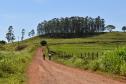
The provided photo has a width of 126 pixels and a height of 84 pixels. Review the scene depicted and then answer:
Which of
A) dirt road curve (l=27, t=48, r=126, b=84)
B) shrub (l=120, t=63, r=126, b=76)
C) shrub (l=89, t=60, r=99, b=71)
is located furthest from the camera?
shrub (l=89, t=60, r=99, b=71)

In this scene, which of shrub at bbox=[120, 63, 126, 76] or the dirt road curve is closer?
the dirt road curve

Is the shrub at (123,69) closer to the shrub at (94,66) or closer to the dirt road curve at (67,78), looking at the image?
the dirt road curve at (67,78)

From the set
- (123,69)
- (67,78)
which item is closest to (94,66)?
(123,69)

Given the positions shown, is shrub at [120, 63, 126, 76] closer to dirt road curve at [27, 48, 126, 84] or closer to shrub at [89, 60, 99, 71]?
dirt road curve at [27, 48, 126, 84]

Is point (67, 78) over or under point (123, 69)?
under

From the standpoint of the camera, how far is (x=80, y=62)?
1720 inches

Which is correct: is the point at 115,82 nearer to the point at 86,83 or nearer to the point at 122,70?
the point at 86,83

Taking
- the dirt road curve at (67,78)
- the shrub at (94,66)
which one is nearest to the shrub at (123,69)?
the dirt road curve at (67,78)

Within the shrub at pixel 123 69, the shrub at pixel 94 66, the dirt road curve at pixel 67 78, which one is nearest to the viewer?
the dirt road curve at pixel 67 78

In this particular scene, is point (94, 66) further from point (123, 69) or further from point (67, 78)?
point (67, 78)

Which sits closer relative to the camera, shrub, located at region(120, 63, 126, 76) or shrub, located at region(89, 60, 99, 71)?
shrub, located at region(120, 63, 126, 76)

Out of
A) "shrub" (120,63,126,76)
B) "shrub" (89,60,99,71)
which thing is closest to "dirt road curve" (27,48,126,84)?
"shrub" (89,60,99,71)

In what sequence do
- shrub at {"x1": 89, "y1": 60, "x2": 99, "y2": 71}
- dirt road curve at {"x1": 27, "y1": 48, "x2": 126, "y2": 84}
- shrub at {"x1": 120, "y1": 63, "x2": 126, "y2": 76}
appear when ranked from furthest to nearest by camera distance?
1. shrub at {"x1": 89, "y1": 60, "x2": 99, "y2": 71}
2. shrub at {"x1": 120, "y1": 63, "x2": 126, "y2": 76}
3. dirt road curve at {"x1": 27, "y1": 48, "x2": 126, "y2": 84}

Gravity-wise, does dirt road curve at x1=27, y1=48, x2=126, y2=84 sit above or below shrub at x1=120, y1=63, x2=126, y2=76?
below
